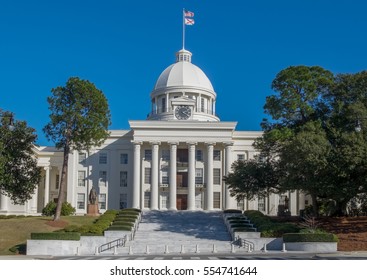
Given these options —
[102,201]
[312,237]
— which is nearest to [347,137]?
[312,237]

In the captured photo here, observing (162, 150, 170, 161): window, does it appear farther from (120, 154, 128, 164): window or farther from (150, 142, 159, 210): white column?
(120, 154, 128, 164): window

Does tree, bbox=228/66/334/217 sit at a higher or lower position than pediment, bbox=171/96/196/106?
lower

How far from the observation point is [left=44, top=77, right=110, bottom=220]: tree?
53.9 m

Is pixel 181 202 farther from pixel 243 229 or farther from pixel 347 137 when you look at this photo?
pixel 347 137

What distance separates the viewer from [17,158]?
5403 centimetres

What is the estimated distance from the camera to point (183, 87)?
88250 millimetres

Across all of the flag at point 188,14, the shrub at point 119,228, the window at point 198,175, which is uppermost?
the flag at point 188,14

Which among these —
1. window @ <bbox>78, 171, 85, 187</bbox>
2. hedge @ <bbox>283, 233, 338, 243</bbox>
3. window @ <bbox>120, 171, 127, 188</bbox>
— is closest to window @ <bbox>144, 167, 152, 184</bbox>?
window @ <bbox>120, 171, 127, 188</bbox>

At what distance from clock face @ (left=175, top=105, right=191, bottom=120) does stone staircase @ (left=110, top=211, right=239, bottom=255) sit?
1672cm

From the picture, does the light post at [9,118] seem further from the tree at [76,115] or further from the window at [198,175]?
the window at [198,175]

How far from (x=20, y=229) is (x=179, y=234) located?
13741mm

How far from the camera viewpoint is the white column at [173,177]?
7469 centimetres

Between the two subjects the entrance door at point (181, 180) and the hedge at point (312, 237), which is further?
the entrance door at point (181, 180)

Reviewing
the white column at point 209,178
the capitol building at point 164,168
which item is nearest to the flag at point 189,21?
the capitol building at point 164,168
